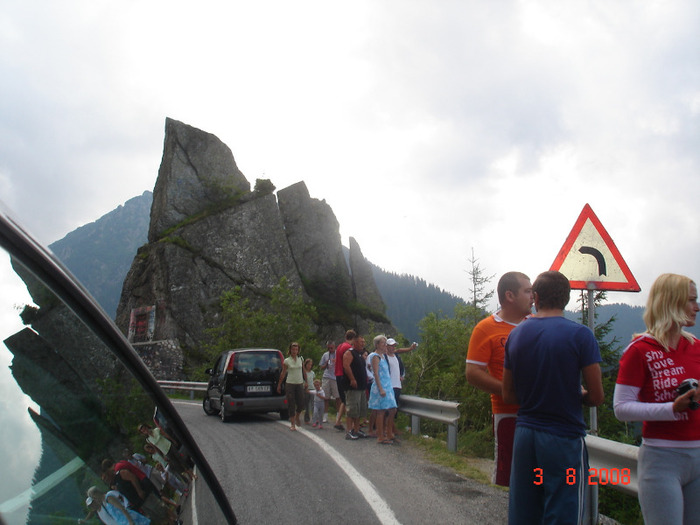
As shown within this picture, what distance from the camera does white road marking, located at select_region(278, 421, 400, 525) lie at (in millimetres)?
5187

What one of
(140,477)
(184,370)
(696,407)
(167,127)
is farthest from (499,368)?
(167,127)

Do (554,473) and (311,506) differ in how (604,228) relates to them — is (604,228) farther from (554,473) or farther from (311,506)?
(311,506)

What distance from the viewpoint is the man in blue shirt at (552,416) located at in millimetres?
3119

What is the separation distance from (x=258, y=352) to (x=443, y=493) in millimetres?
9011

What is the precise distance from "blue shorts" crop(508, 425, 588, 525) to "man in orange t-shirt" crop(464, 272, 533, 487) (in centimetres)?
48

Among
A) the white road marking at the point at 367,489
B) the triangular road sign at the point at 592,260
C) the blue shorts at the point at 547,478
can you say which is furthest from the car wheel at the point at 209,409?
the blue shorts at the point at 547,478

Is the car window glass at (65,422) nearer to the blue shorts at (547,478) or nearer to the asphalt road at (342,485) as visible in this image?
the blue shorts at (547,478)

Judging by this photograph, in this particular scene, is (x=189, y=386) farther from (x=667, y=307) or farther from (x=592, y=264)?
(x=667, y=307)

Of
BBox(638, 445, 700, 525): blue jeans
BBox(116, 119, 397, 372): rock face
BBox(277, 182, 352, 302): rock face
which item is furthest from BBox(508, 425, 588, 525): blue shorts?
BBox(277, 182, 352, 302): rock face

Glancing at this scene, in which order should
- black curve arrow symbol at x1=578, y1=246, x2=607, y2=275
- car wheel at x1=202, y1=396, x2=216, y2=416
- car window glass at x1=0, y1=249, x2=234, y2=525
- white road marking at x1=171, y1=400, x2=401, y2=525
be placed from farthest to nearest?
car wheel at x1=202, y1=396, x2=216, y2=416 → white road marking at x1=171, y1=400, x2=401, y2=525 → black curve arrow symbol at x1=578, y1=246, x2=607, y2=275 → car window glass at x1=0, y1=249, x2=234, y2=525

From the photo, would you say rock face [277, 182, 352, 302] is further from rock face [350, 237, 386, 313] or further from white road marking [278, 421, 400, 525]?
white road marking [278, 421, 400, 525]

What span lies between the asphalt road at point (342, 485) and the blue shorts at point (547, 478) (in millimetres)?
1997

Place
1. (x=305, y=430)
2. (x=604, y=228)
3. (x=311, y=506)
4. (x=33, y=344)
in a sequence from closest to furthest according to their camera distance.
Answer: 1. (x=33, y=344)
2. (x=604, y=228)
3. (x=311, y=506)
4. (x=305, y=430)

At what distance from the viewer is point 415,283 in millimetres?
151875
